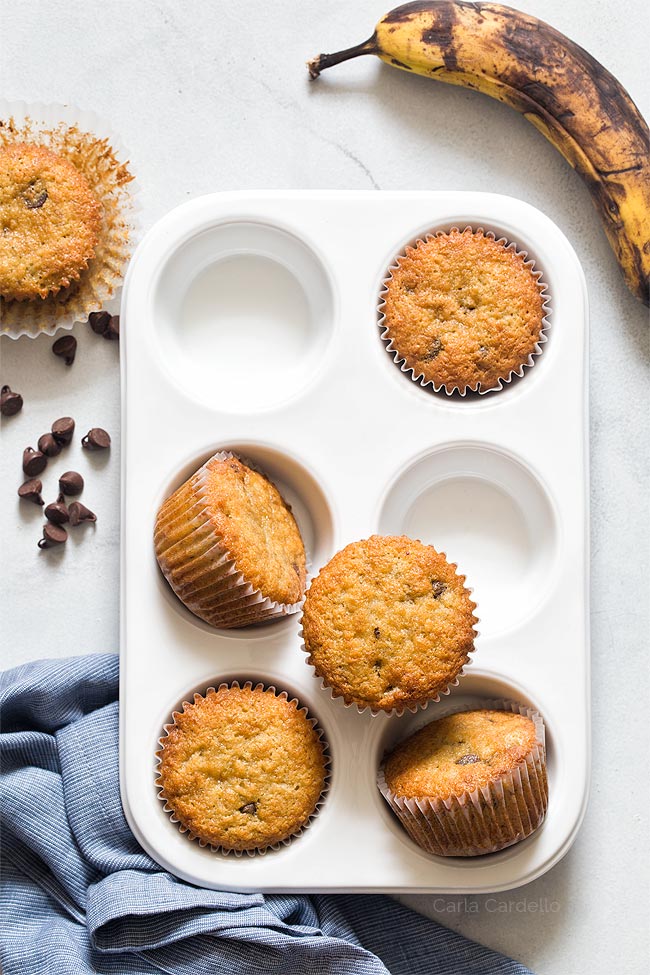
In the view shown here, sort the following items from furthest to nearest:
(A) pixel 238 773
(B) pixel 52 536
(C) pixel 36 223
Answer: (B) pixel 52 536, (C) pixel 36 223, (A) pixel 238 773

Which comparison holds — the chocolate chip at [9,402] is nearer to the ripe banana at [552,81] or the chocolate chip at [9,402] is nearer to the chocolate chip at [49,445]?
the chocolate chip at [49,445]

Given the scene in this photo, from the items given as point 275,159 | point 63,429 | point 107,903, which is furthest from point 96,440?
point 107,903

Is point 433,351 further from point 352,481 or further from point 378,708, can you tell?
point 378,708

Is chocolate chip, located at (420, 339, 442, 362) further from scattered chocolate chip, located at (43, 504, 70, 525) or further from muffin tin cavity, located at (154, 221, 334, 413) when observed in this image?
scattered chocolate chip, located at (43, 504, 70, 525)

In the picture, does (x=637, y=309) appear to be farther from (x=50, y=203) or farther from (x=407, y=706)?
(x=50, y=203)

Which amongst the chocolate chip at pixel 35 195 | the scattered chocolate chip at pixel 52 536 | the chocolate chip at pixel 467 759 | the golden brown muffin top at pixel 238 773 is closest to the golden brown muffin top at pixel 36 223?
the chocolate chip at pixel 35 195

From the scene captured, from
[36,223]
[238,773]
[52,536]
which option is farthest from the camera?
[52,536]

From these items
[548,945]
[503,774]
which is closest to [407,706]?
[503,774]

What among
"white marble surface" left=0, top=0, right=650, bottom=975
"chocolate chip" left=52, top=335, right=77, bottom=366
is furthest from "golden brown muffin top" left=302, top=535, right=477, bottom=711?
"chocolate chip" left=52, top=335, right=77, bottom=366
